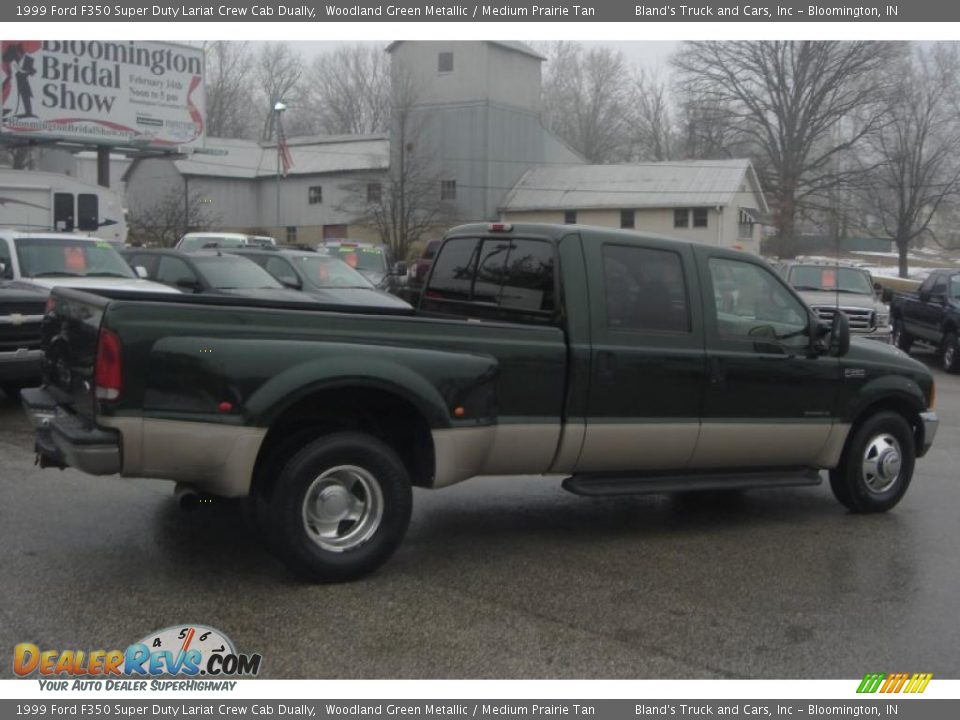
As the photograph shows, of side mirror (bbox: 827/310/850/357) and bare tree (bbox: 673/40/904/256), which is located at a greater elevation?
bare tree (bbox: 673/40/904/256)

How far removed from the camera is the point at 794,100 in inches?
2185

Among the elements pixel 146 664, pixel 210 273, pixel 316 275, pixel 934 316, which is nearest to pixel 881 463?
pixel 146 664

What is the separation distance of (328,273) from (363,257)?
22.6ft

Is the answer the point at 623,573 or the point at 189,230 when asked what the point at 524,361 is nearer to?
the point at 623,573

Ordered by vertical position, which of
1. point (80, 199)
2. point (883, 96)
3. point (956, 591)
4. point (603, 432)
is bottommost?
point (956, 591)

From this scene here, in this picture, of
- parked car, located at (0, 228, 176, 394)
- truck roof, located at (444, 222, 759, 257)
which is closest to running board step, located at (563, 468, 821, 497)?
truck roof, located at (444, 222, 759, 257)

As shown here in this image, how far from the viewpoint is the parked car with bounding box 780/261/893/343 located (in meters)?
17.2

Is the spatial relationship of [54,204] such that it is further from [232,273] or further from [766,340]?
[766,340]

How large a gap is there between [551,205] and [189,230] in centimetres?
1900

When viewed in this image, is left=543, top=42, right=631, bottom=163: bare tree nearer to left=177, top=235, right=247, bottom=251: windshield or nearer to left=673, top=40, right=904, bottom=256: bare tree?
left=673, top=40, right=904, bottom=256: bare tree

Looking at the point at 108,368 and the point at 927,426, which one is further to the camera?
the point at 927,426

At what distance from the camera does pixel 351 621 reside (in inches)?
191

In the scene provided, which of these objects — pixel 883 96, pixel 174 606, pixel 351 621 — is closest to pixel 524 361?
pixel 351 621

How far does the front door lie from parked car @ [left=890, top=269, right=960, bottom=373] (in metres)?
11.9
